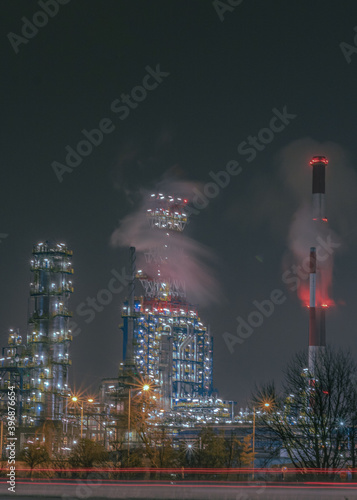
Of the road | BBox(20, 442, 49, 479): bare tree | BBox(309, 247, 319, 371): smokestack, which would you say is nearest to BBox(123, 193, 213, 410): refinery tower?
BBox(309, 247, 319, 371): smokestack

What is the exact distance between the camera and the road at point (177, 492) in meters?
23.1

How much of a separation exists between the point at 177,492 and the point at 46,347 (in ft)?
199

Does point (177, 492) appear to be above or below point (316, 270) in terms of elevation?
below

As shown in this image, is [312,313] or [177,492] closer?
[177,492]

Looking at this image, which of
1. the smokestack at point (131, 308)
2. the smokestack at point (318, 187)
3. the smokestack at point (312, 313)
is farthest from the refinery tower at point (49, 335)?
the smokestack at point (318, 187)

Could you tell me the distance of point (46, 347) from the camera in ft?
273

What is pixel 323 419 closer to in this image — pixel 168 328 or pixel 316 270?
pixel 316 270

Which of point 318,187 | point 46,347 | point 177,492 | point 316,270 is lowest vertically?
point 177,492

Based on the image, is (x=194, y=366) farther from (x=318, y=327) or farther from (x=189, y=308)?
(x=318, y=327)

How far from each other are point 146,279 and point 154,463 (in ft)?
351

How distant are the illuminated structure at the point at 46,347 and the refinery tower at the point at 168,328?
4248 cm

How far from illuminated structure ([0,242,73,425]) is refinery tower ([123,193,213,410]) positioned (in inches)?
1672

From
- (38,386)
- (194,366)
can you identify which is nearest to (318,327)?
(38,386)

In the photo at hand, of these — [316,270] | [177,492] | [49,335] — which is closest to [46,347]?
[49,335]
